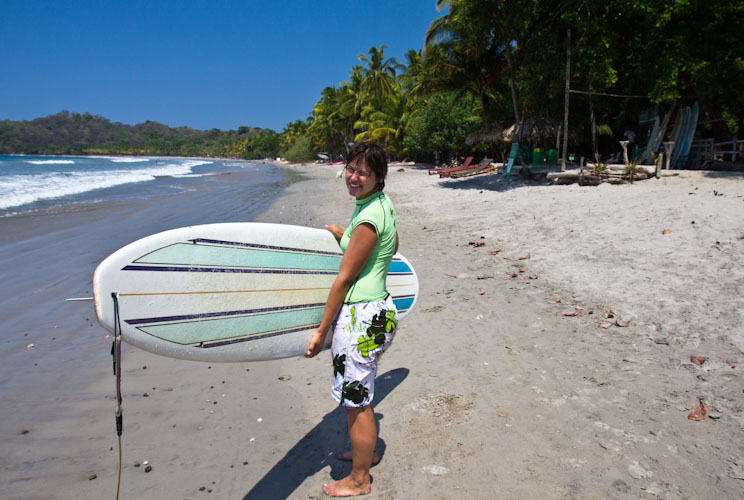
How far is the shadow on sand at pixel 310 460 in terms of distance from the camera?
200 centimetres

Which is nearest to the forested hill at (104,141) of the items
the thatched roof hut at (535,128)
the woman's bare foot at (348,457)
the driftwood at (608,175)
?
the thatched roof hut at (535,128)

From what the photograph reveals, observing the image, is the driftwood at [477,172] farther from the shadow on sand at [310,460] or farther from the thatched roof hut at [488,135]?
the shadow on sand at [310,460]

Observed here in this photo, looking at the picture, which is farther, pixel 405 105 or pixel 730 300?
pixel 405 105

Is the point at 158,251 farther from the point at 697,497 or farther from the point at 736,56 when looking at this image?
the point at 736,56

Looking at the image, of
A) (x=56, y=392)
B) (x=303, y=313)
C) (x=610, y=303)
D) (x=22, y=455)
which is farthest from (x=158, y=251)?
(x=610, y=303)

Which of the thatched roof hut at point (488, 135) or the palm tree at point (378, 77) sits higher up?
the palm tree at point (378, 77)

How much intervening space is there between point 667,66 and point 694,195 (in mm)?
5050

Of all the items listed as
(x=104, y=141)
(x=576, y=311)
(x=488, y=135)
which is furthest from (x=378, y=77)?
(x=104, y=141)

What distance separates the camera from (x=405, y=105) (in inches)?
1228

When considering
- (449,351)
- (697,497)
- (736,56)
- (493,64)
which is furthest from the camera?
(493,64)

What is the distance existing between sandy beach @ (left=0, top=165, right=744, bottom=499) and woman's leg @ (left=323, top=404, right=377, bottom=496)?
0.36 feet

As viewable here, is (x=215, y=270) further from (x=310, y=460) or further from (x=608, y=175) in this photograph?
(x=608, y=175)

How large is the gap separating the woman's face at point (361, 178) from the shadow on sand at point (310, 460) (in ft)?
4.45

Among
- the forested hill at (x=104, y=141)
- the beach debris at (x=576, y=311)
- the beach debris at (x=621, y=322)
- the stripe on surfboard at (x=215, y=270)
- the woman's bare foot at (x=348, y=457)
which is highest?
the forested hill at (x=104, y=141)
